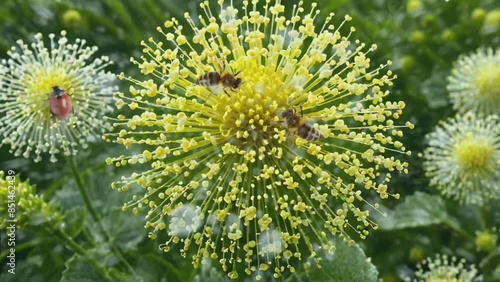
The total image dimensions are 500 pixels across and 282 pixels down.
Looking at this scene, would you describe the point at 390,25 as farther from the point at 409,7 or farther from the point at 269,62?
the point at 269,62

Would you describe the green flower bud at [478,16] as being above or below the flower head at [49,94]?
below

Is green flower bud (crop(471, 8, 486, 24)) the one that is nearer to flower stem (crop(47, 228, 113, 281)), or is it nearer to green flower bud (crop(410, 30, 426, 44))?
green flower bud (crop(410, 30, 426, 44))

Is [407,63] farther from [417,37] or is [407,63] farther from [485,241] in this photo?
[485,241]

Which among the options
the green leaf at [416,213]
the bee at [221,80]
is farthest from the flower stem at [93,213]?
the green leaf at [416,213]

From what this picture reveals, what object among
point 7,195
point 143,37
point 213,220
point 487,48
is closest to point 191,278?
point 213,220

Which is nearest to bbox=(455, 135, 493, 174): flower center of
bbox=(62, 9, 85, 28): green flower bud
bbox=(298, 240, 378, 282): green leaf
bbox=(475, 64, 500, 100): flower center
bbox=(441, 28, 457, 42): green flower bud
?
bbox=(475, 64, 500, 100): flower center

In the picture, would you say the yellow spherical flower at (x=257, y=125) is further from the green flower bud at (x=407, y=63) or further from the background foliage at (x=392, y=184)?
the green flower bud at (x=407, y=63)

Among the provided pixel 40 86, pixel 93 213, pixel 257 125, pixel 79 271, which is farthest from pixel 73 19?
pixel 257 125
